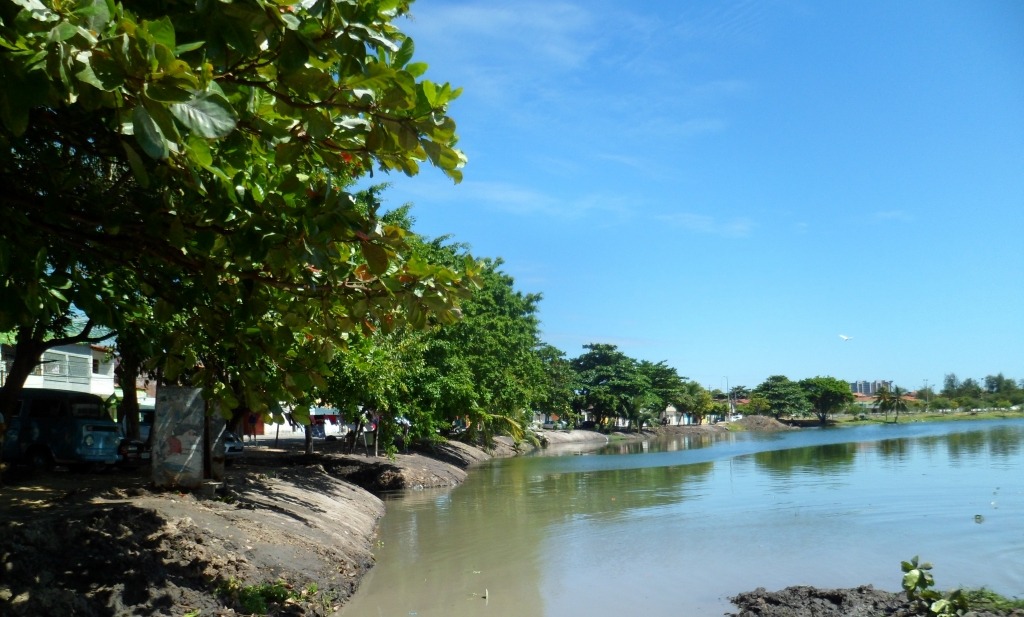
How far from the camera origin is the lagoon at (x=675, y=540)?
38.5 ft

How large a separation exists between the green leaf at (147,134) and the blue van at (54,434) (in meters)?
14.2

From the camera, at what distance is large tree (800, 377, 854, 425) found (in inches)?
4523

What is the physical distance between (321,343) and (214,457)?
7.86 m

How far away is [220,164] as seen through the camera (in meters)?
6.02

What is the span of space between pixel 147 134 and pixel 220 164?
8.13 ft

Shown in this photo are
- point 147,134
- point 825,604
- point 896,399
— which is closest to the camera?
point 147,134

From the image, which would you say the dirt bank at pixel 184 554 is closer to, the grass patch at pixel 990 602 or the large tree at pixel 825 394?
the grass patch at pixel 990 602

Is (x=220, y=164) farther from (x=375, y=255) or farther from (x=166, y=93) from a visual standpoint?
(x=166, y=93)

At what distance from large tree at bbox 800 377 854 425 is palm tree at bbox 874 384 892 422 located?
446 centimetres

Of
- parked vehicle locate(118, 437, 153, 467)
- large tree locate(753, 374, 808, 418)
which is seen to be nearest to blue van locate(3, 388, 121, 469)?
parked vehicle locate(118, 437, 153, 467)

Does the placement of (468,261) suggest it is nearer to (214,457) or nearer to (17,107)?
(17,107)

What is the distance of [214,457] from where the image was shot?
14.3 meters

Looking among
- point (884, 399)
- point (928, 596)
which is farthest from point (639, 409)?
point (928, 596)

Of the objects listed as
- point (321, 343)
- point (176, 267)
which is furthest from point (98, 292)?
point (321, 343)
